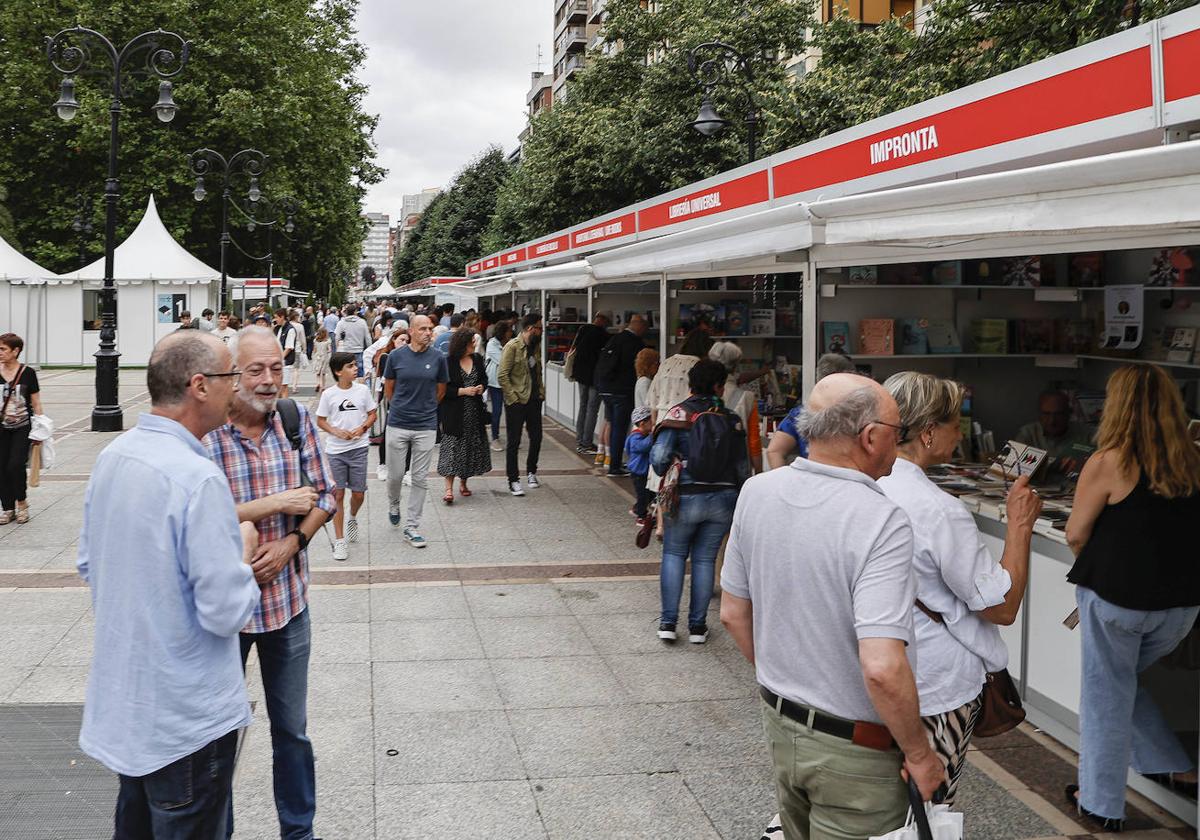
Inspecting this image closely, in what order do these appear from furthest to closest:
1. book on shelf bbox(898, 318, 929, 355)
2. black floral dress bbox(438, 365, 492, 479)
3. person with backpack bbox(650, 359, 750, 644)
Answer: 1. black floral dress bbox(438, 365, 492, 479)
2. book on shelf bbox(898, 318, 929, 355)
3. person with backpack bbox(650, 359, 750, 644)

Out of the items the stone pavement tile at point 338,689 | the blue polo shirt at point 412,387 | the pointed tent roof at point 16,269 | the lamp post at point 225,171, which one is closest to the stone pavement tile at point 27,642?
the stone pavement tile at point 338,689

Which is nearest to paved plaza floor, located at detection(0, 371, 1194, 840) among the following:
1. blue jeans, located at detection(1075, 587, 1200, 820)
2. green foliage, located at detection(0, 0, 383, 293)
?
blue jeans, located at detection(1075, 587, 1200, 820)

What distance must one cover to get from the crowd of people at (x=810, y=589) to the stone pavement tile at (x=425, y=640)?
2.49m

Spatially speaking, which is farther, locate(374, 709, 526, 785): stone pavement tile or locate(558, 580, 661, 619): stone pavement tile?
locate(558, 580, 661, 619): stone pavement tile

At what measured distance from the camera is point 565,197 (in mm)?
34062

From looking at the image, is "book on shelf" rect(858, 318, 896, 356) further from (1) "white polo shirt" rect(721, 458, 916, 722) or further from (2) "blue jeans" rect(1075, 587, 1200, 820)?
(1) "white polo shirt" rect(721, 458, 916, 722)

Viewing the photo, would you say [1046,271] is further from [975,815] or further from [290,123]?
[290,123]

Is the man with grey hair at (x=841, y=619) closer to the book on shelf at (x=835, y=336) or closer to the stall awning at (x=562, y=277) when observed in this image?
the book on shelf at (x=835, y=336)

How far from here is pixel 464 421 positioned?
11234 mm

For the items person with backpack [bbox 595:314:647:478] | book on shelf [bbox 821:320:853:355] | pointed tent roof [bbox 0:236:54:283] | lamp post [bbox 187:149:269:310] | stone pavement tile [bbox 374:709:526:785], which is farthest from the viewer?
lamp post [bbox 187:149:269:310]

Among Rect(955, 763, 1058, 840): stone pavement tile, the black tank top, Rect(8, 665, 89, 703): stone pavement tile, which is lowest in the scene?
Rect(955, 763, 1058, 840): stone pavement tile

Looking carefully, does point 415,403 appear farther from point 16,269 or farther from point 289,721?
point 16,269

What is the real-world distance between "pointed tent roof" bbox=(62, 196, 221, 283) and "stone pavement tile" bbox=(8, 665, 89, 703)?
25.9m

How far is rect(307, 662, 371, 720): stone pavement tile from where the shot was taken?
5.51 m
